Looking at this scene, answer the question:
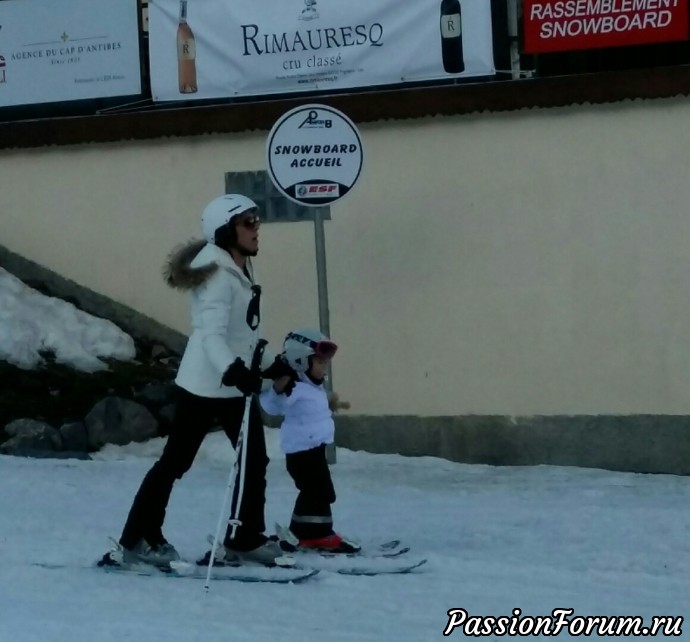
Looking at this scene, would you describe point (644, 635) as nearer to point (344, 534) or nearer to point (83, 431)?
→ point (344, 534)

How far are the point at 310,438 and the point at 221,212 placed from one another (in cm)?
120

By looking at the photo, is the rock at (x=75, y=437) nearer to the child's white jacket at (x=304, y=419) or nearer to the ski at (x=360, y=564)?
the child's white jacket at (x=304, y=419)

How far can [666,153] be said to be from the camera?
30.4 feet

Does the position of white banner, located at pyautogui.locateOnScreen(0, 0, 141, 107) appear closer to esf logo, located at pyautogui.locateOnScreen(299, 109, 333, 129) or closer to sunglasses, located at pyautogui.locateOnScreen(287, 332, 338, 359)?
esf logo, located at pyautogui.locateOnScreen(299, 109, 333, 129)

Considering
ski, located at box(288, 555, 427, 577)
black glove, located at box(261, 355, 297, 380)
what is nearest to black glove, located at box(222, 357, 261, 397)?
black glove, located at box(261, 355, 297, 380)

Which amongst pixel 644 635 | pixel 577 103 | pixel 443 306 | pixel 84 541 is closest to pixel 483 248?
pixel 443 306

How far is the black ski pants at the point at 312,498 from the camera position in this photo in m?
6.95

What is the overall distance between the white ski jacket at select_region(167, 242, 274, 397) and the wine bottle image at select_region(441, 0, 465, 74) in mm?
3866

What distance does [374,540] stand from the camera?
7.35 meters

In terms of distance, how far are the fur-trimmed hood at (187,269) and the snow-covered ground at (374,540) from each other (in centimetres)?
126

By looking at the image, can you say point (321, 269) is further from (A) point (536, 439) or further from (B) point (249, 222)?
(B) point (249, 222)

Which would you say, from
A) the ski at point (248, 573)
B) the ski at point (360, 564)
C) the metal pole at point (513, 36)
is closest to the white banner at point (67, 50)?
the metal pole at point (513, 36)

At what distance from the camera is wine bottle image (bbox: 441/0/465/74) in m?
9.80

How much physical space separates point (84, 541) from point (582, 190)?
401cm
